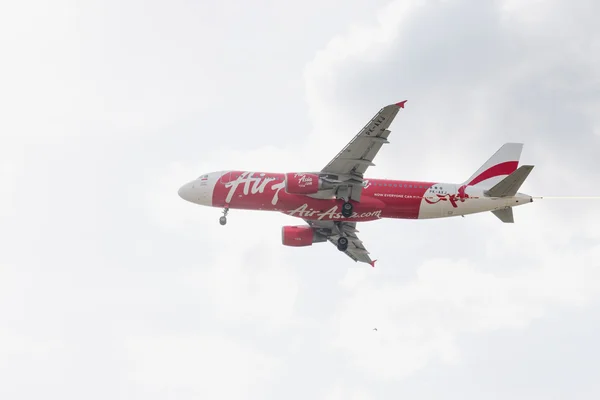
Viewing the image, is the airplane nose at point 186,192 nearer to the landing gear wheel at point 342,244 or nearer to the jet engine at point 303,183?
the jet engine at point 303,183

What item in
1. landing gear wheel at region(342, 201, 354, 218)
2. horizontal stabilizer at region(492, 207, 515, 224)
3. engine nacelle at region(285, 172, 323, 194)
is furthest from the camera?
horizontal stabilizer at region(492, 207, 515, 224)

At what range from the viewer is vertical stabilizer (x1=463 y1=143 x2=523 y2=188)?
236ft

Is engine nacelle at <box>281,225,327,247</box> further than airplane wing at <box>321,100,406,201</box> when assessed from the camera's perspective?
Yes

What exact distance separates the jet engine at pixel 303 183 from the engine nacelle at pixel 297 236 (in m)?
10.8

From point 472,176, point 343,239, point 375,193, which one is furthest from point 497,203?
point 343,239

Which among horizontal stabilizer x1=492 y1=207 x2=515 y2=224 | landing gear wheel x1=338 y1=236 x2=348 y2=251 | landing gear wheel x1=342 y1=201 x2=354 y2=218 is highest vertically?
landing gear wheel x1=342 y1=201 x2=354 y2=218

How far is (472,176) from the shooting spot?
72688 millimetres

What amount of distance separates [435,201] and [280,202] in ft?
41.4

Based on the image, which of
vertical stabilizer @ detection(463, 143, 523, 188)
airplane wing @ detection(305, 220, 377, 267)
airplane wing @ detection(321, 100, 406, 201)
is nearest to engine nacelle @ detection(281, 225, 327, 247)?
airplane wing @ detection(305, 220, 377, 267)

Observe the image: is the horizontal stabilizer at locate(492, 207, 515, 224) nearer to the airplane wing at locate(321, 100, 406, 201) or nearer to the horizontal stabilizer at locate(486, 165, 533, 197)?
the horizontal stabilizer at locate(486, 165, 533, 197)

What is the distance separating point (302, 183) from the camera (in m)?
67.4

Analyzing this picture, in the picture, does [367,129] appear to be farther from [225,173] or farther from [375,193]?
[225,173]

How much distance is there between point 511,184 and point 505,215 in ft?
11.7

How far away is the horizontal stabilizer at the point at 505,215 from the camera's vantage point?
2768 inches
